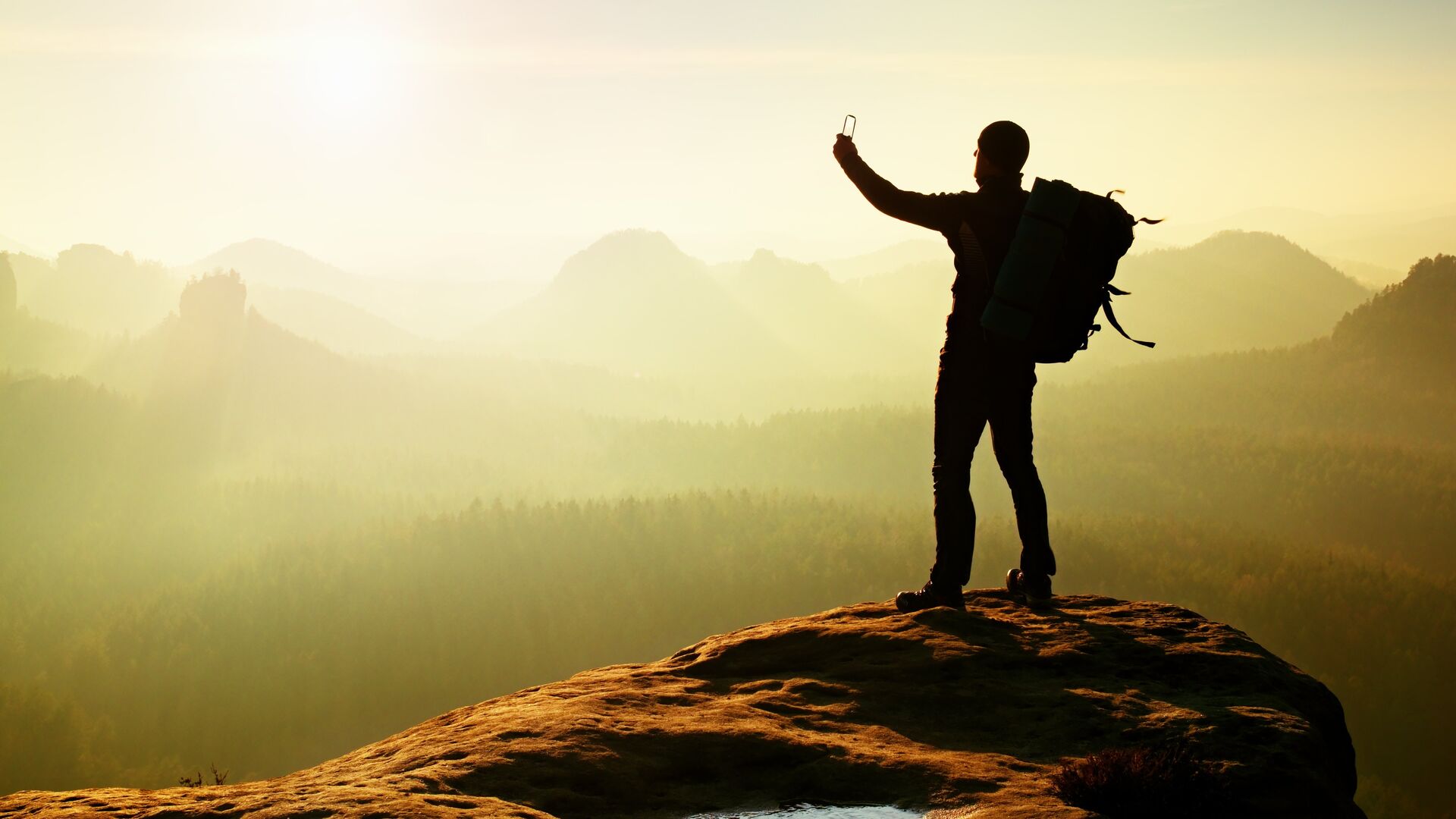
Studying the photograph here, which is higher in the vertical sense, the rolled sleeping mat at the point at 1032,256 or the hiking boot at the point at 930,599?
the rolled sleeping mat at the point at 1032,256

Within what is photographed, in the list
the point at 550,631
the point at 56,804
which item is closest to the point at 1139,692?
the point at 56,804

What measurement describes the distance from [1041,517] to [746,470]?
169701mm

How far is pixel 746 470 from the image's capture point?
178500 millimetres

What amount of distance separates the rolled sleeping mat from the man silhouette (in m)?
0.34

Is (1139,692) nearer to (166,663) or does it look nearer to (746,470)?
(166,663)

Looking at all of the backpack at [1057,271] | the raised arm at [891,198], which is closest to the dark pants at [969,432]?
the backpack at [1057,271]

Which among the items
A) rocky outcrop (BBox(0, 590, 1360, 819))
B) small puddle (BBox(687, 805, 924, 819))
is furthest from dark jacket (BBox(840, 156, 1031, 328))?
small puddle (BBox(687, 805, 924, 819))

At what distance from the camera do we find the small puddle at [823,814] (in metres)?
5.37

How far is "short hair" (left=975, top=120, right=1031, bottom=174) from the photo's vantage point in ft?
28.1

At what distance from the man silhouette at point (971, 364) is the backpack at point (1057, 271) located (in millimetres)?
270

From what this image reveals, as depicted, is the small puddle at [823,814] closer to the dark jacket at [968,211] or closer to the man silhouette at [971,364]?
the man silhouette at [971,364]

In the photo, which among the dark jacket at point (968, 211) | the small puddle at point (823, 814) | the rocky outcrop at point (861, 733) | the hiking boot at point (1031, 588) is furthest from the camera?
the hiking boot at point (1031, 588)

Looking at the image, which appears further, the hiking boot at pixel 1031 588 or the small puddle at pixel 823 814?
the hiking boot at pixel 1031 588

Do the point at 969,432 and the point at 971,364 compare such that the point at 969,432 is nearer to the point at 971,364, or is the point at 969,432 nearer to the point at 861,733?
the point at 971,364
